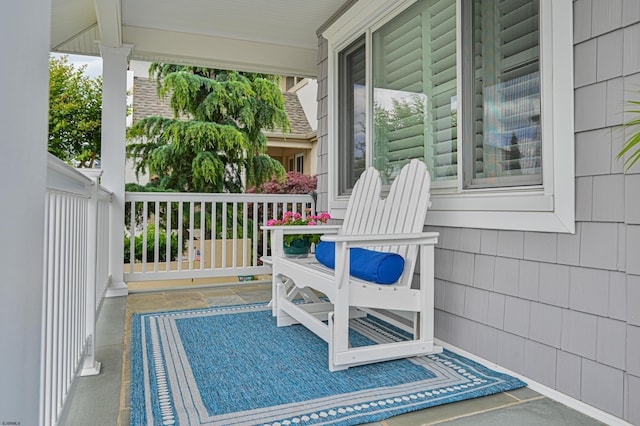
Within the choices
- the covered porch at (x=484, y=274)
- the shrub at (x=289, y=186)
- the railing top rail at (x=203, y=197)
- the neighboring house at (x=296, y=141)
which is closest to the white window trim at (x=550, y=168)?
the covered porch at (x=484, y=274)

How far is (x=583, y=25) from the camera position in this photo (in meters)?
1.76

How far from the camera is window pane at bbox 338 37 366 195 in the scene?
3648mm

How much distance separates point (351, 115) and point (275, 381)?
2.50 m

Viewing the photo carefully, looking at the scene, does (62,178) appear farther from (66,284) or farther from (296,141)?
(296,141)

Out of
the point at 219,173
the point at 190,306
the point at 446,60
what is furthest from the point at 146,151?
the point at 446,60

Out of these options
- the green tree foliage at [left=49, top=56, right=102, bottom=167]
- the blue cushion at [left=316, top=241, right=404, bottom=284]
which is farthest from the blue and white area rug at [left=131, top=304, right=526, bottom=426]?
the green tree foliage at [left=49, top=56, right=102, bottom=167]

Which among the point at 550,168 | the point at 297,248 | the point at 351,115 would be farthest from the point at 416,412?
the point at 351,115

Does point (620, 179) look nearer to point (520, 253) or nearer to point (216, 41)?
point (520, 253)

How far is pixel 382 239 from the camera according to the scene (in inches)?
85.5

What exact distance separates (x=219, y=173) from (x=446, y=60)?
15.9ft

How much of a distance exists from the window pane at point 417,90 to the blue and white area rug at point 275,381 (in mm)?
1164

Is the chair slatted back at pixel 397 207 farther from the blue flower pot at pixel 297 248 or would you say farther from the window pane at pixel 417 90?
the blue flower pot at pixel 297 248

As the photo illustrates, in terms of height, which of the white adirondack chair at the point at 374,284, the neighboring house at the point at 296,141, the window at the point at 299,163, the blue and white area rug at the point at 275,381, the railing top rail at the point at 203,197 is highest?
the neighboring house at the point at 296,141

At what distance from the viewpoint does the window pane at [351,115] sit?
3.65 m
